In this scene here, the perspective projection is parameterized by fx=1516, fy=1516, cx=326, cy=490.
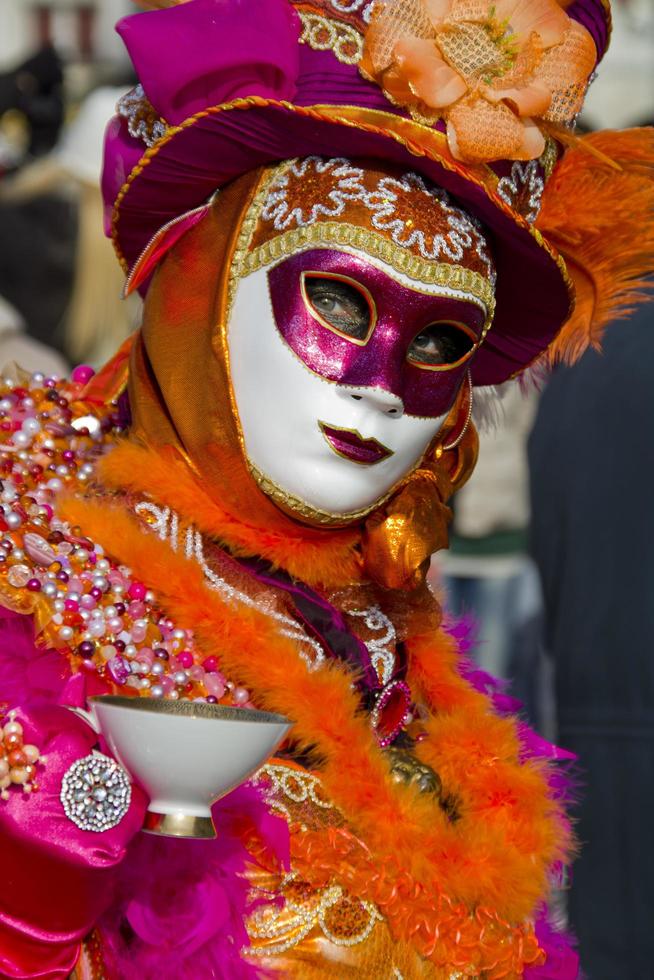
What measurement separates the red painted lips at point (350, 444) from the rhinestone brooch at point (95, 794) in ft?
1.87

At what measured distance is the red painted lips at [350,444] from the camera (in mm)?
2102

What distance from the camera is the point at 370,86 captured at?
2.15 m

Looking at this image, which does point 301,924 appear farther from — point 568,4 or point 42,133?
point 42,133

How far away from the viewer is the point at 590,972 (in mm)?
4004

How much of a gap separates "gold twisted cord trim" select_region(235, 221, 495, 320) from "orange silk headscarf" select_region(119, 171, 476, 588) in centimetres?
8

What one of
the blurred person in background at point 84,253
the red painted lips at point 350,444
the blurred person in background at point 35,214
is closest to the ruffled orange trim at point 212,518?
the red painted lips at point 350,444

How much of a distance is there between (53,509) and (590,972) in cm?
250

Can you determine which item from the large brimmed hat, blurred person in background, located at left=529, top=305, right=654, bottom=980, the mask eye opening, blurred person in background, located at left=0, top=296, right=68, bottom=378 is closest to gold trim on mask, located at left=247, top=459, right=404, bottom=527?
the mask eye opening

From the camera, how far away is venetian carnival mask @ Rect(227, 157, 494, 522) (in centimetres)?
209

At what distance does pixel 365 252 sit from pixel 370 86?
10.1 inches

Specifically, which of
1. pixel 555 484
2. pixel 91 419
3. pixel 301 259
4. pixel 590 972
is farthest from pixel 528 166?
pixel 590 972

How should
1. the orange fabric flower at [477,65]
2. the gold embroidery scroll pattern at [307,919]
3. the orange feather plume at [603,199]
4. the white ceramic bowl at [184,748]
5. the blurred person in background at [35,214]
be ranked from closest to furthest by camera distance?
the white ceramic bowl at [184,748] → the gold embroidery scroll pattern at [307,919] → the orange fabric flower at [477,65] → the orange feather plume at [603,199] → the blurred person in background at [35,214]

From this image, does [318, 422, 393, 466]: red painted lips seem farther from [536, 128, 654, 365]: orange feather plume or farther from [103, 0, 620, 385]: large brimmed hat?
[536, 128, 654, 365]: orange feather plume

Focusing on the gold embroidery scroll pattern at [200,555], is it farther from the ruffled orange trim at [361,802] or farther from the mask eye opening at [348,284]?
the mask eye opening at [348,284]
